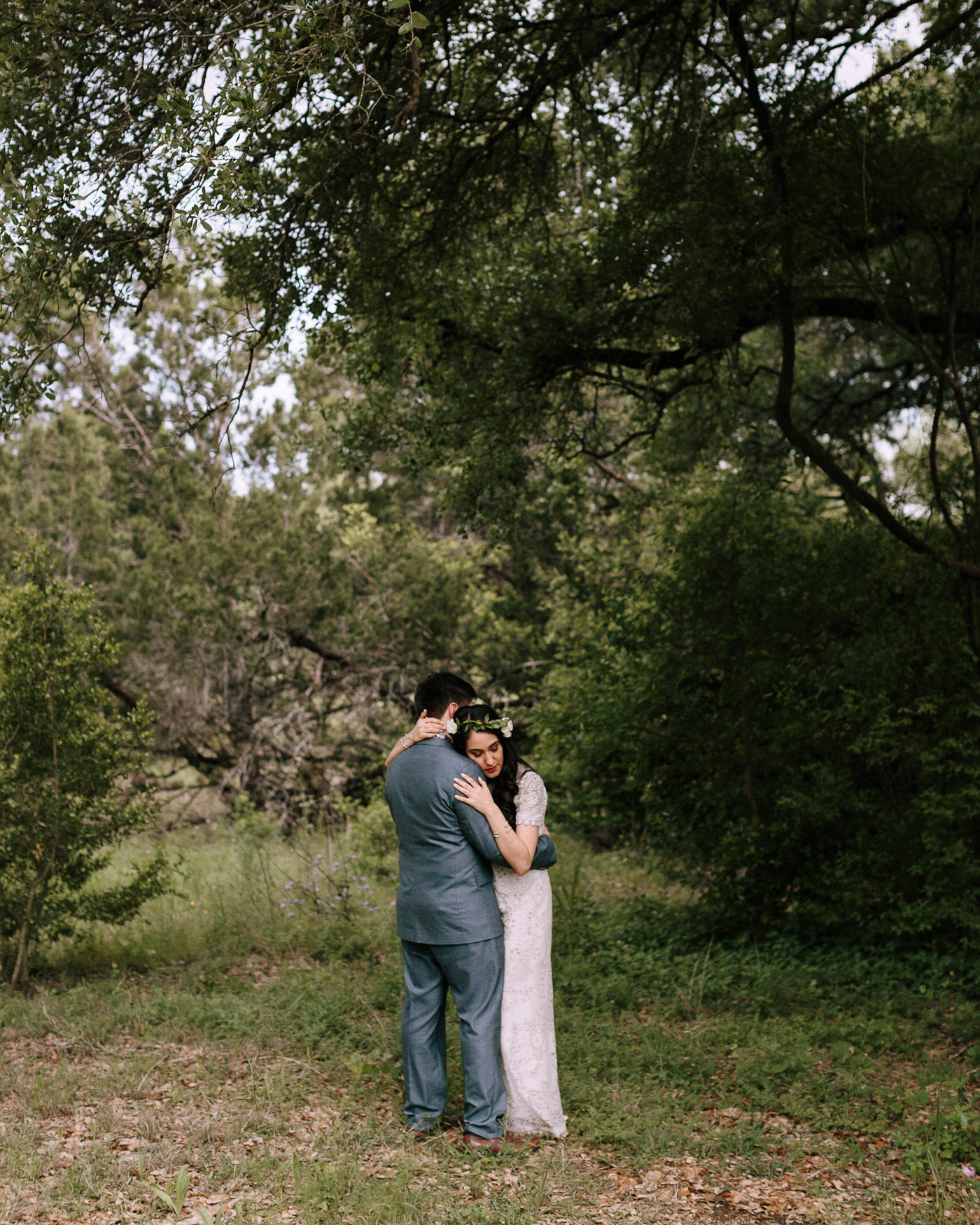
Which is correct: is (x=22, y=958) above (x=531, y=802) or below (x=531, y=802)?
below

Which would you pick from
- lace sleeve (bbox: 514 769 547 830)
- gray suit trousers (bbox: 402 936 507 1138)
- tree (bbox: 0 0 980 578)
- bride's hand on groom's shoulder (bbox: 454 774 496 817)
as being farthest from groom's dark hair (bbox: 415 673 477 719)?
tree (bbox: 0 0 980 578)

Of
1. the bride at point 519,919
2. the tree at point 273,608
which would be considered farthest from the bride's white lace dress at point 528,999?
the tree at point 273,608

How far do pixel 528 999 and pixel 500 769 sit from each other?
0.98 meters

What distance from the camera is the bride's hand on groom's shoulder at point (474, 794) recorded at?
175 inches

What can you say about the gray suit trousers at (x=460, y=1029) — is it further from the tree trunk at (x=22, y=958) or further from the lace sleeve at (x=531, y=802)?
the tree trunk at (x=22, y=958)

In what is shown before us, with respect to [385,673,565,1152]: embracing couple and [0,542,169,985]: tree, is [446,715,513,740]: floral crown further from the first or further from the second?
[0,542,169,985]: tree

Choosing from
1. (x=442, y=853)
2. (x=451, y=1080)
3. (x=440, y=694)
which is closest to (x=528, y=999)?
(x=442, y=853)

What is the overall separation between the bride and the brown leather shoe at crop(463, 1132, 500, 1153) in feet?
0.60

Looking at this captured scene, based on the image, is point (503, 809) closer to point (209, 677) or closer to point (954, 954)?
point (954, 954)

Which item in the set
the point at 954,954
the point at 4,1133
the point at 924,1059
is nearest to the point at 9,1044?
the point at 4,1133

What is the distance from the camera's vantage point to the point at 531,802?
4633mm

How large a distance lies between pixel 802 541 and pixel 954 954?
300 centimetres

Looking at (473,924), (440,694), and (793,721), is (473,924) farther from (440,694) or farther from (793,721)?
(793,721)

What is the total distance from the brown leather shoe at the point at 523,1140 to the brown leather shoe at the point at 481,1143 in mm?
88
